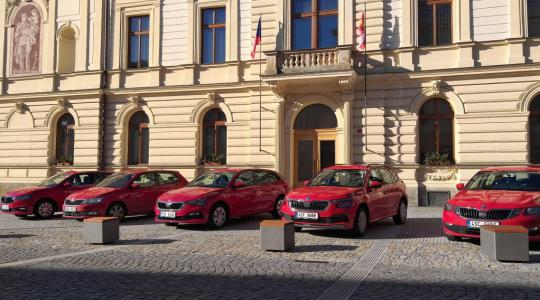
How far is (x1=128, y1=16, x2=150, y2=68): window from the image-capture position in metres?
22.5

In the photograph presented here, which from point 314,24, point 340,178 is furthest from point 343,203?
point 314,24

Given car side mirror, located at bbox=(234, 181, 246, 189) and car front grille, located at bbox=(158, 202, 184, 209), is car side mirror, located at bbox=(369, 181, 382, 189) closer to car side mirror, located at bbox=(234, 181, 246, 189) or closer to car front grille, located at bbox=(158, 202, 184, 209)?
car side mirror, located at bbox=(234, 181, 246, 189)

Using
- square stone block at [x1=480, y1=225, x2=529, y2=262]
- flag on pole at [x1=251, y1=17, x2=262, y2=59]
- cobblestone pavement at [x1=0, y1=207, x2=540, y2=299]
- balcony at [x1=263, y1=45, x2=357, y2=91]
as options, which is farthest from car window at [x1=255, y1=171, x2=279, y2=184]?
flag on pole at [x1=251, y1=17, x2=262, y2=59]

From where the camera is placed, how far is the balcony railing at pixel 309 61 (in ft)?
58.2

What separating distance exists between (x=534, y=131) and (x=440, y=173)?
11.1 feet

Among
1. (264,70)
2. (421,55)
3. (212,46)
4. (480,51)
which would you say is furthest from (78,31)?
(480,51)

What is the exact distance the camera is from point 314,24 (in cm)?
1966

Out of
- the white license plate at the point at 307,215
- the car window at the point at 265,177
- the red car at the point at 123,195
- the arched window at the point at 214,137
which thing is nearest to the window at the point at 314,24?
the arched window at the point at 214,137

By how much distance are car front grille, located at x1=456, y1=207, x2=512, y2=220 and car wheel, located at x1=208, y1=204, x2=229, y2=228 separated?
5628 mm

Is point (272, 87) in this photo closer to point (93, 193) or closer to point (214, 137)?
point (214, 137)

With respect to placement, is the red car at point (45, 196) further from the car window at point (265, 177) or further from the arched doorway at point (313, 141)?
the arched doorway at point (313, 141)

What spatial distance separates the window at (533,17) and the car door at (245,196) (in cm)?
1123

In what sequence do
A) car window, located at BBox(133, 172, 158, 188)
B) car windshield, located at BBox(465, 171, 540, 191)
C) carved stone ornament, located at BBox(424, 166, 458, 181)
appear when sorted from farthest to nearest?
carved stone ornament, located at BBox(424, 166, 458, 181) < car window, located at BBox(133, 172, 158, 188) < car windshield, located at BBox(465, 171, 540, 191)

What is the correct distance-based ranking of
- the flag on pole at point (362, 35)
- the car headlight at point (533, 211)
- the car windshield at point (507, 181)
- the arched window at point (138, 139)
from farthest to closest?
the arched window at point (138, 139)
the flag on pole at point (362, 35)
the car windshield at point (507, 181)
the car headlight at point (533, 211)
